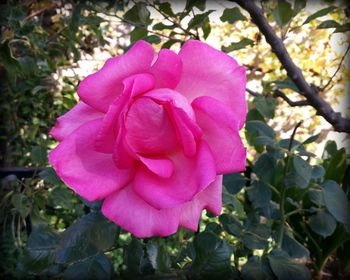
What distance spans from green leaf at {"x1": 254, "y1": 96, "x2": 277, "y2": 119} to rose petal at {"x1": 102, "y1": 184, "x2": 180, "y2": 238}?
1.84ft

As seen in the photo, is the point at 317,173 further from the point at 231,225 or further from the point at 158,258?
the point at 158,258

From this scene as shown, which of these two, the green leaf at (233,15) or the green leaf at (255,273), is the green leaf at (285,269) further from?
the green leaf at (233,15)

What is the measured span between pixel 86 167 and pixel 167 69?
0.16 metres

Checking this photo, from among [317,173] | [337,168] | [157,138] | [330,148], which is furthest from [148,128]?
[330,148]

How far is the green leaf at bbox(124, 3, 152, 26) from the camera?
2.54 feet

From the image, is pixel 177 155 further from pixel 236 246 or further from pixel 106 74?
pixel 236 246

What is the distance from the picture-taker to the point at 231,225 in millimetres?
802

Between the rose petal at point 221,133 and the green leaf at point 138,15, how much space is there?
0.41 metres

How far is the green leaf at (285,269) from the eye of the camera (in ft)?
2.05

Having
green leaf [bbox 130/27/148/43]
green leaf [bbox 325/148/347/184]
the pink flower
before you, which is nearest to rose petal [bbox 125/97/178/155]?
the pink flower

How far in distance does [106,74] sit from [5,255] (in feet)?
6.12

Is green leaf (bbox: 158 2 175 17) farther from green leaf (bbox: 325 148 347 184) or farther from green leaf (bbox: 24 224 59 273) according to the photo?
green leaf (bbox: 325 148 347 184)

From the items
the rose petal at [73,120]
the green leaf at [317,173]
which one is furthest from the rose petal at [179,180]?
the green leaf at [317,173]

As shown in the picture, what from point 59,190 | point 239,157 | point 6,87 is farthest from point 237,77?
point 6,87
